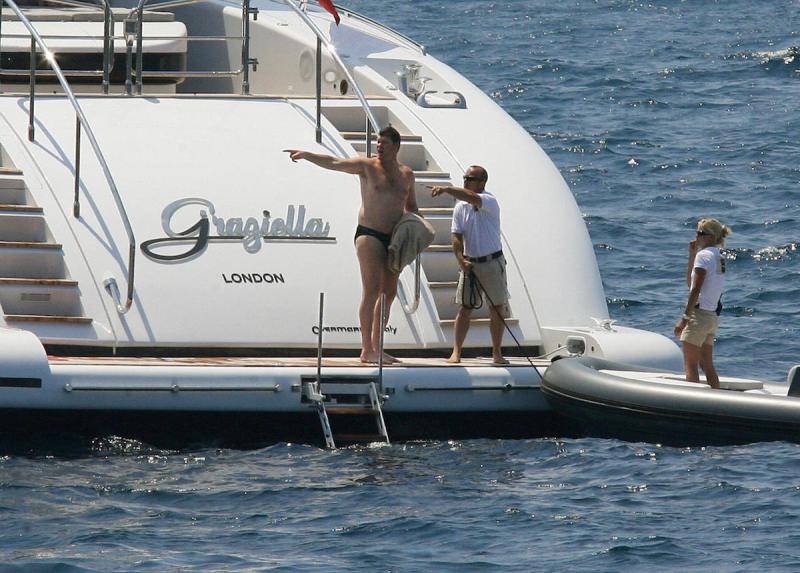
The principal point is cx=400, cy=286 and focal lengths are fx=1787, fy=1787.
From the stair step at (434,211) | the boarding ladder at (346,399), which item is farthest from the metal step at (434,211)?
the boarding ladder at (346,399)

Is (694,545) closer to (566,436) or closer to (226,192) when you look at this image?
(566,436)

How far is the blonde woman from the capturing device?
35.0 feet

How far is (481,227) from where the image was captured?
1095cm

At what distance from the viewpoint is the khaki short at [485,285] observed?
10.9 meters

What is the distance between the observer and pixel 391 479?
32.0ft

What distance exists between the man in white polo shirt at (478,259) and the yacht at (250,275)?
0.90 feet

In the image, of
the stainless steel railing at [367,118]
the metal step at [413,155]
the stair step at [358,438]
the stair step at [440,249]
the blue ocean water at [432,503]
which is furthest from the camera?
the metal step at [413,155]

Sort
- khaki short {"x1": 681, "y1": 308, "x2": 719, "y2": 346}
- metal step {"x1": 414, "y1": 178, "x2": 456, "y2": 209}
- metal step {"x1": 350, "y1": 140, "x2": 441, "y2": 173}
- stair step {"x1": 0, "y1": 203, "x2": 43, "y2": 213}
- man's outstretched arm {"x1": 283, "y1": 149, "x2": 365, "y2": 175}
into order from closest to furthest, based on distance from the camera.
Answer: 1. man's outstretched arm {"x1": 283, "y1": 149, "x2": 365, "y2": 175}
2. khaki short {"x1": 681, "y1": 308, "x2": 719, "y2": 346}
3. stair step {"x1": 0, "y1": 203, "x2": 43, "y2": 213}
4. metal step {"x1": 414, "y1": 178, "x2": 456, "y2": 209}
5. metal step {"x1": 350, "y1": 140, "x2": 441, "y2": 173}

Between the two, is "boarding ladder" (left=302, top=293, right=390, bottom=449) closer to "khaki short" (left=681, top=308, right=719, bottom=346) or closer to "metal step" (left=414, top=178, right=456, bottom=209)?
"metal step" (left=414, top=178, right=456, bottom=209)

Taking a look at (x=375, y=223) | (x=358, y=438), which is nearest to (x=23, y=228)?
(x=375, y=223)

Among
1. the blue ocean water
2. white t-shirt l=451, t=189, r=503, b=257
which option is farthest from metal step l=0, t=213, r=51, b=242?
white t-shirt l=451, t=189, r=503, b=257

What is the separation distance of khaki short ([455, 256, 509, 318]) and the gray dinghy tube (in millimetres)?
632

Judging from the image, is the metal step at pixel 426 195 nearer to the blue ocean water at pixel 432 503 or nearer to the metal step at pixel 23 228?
the blue ocean water at pixel 432 503

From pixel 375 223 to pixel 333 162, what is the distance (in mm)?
467
